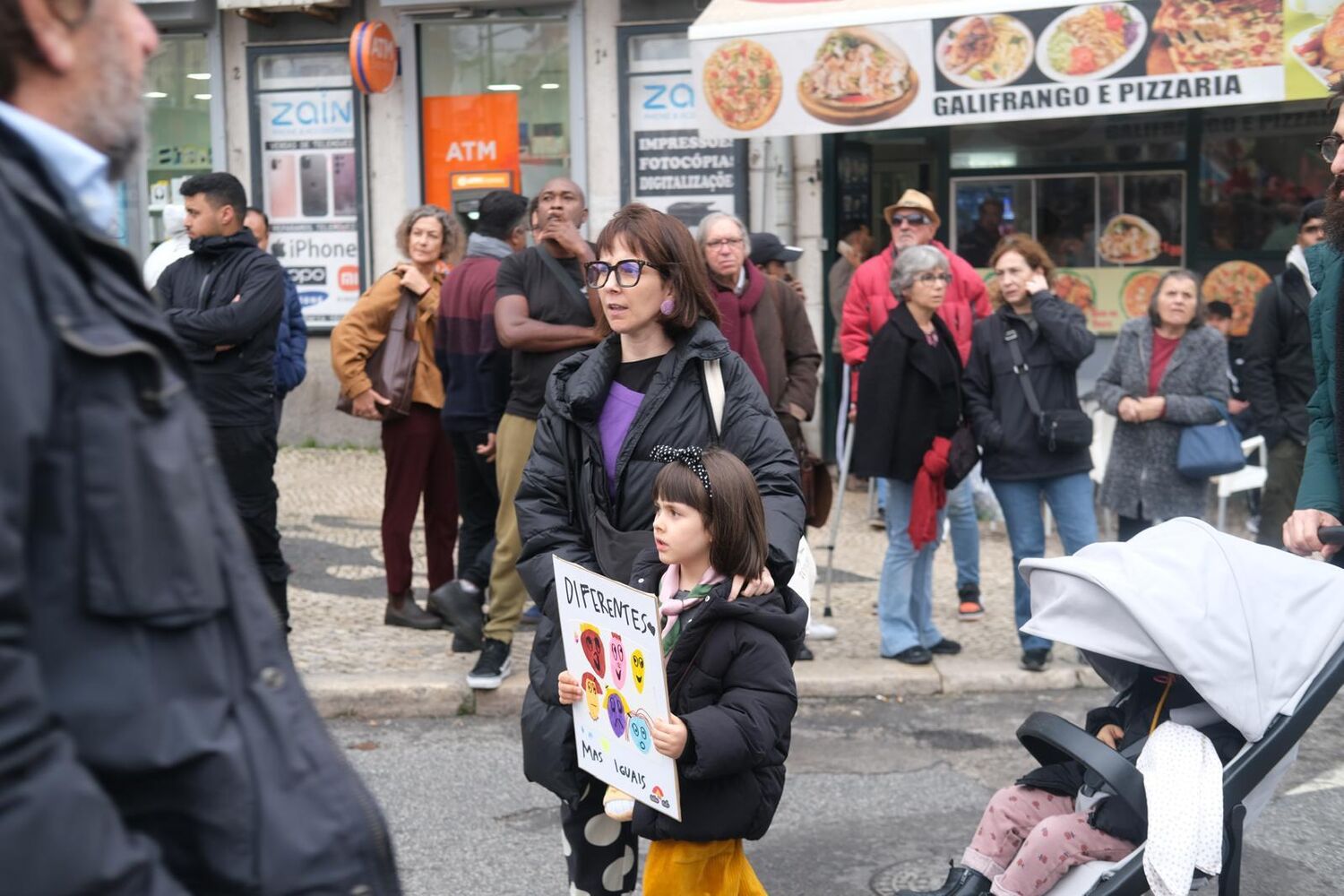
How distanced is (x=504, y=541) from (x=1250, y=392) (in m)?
4.11

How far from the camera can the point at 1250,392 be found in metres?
8.29

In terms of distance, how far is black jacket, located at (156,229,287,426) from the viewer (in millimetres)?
6863

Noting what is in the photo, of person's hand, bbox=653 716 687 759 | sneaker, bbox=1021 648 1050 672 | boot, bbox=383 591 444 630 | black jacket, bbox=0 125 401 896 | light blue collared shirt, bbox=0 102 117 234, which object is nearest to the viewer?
black jacket, bbox=0 125 401 896

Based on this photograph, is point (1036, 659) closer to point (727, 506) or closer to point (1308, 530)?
point (1308, 530)

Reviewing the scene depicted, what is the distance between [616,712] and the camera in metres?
3.64

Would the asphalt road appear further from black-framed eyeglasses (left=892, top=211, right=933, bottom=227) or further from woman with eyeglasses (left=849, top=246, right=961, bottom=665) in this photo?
black-framed eyeglasses (left=892, top=211, right=933, bottom=227)

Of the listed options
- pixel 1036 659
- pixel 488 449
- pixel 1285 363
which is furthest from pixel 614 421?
pixel 1285 363

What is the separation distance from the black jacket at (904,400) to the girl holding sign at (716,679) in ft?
11.9

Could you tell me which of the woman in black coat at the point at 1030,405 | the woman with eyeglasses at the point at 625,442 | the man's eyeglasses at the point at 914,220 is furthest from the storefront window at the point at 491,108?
the woman with eyeglasses at the point at 625,442

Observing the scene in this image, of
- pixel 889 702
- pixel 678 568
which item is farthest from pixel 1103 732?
pixel 889 702

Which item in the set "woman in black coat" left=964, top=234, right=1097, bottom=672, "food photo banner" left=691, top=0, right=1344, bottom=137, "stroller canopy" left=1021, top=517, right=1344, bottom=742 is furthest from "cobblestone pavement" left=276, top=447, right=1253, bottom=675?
"stroller canopy" left=1021, top=517, right=1344, bottom=742

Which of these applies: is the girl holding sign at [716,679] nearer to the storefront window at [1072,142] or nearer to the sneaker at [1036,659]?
the sneaker at [1036,659]

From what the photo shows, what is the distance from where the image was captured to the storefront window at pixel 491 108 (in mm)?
13125

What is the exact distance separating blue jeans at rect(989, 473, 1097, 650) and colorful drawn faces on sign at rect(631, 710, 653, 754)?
407cm
